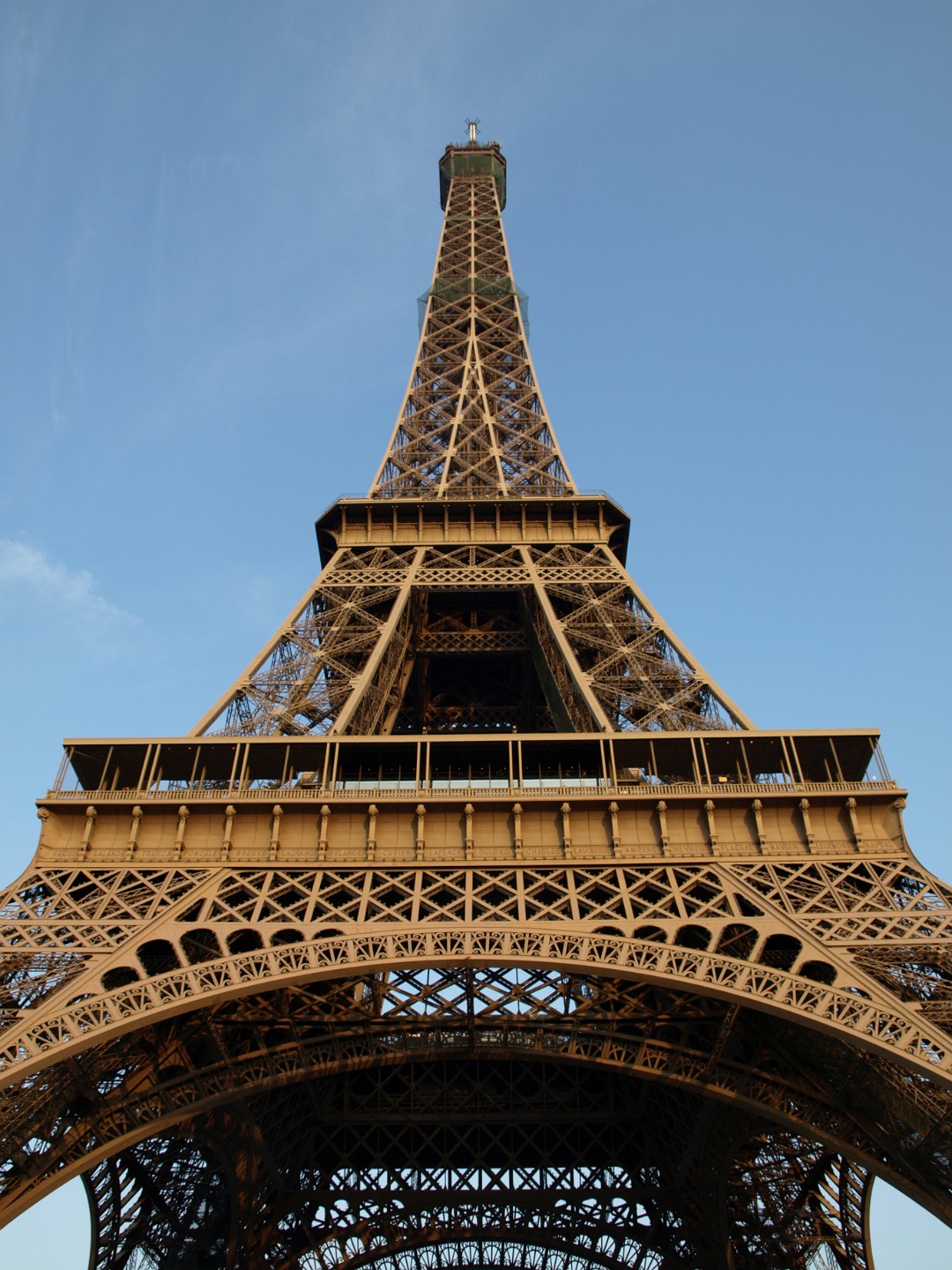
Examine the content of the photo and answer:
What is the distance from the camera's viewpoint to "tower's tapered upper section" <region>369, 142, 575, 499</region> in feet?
127

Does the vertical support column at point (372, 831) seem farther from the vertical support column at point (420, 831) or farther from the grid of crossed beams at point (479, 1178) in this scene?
the grid of crossed beams at point (479, 1178)

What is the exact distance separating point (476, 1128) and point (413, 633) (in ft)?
47.1

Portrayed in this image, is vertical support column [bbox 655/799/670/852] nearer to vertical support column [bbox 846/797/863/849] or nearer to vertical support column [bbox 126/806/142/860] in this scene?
A: vertical support column [bbox 846/797/863/849]

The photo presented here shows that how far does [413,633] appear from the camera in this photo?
116ft

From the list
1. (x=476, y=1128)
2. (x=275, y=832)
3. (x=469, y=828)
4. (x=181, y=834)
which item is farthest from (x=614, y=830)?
(x=476, y=1128)

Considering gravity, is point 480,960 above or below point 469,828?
below

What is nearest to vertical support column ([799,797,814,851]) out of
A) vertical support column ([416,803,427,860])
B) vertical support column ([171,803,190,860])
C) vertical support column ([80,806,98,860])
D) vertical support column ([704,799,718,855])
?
vertical support column ([704,799,718,855])

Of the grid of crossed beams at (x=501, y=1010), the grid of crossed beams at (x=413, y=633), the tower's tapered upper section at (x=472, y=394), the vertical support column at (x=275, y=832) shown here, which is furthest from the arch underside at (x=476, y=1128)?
the tower's tapered upper section at (x=472, y=394)

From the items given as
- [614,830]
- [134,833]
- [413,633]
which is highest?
[413,633]

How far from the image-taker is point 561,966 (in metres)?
18.3

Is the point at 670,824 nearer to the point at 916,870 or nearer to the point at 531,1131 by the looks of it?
the point at 916,870

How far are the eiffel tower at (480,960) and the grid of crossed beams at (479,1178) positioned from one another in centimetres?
10

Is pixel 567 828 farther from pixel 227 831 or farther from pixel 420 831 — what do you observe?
pixel 227 831

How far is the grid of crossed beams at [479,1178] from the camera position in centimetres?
2725
